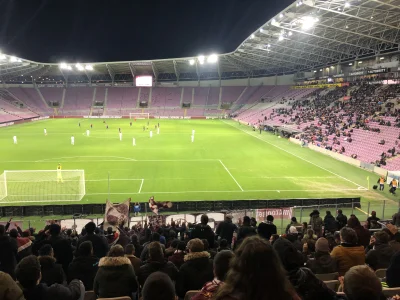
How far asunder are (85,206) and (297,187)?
612 inches

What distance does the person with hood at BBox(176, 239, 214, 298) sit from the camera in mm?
5395

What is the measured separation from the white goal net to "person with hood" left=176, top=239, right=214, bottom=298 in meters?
19.7

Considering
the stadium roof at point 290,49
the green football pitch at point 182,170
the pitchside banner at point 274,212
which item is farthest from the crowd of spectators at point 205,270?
the stadium roof at point 290,49

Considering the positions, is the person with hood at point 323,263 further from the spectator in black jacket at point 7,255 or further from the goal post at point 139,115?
the goal post at point 139,115

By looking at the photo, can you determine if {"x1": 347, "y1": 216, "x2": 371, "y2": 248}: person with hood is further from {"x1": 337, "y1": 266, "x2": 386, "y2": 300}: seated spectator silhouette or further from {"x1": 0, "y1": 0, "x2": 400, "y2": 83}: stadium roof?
{"x1": 0, "y1": 0, "x2": 400, "y2": 83}: stadium roof

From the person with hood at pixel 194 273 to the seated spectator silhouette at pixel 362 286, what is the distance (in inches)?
93.2

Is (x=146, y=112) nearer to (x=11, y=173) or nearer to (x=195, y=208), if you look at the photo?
(x=11, y=173)

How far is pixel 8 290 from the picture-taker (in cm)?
389

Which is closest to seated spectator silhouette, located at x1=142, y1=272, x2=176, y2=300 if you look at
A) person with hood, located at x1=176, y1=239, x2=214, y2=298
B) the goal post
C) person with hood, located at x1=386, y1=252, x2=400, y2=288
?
person with hood, located at x1=176, y1=239, x2=214, y2=298

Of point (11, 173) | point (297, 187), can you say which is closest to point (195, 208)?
point (297, 187)

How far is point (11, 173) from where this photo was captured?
26422 millimetres

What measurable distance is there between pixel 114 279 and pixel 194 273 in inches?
47.6

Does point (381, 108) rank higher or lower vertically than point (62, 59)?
lower

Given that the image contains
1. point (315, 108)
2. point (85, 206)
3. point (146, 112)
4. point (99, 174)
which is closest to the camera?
point (85, 206)
